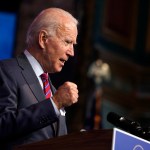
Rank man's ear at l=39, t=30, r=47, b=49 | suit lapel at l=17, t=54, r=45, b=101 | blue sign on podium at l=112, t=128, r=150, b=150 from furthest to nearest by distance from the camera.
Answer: man's ear at l=39, t=30, r=47, b=49 < suit lapel at l=17, t=54, r=45, b=101 < blue sign on podium at l=112, t=128, r=150, b=150

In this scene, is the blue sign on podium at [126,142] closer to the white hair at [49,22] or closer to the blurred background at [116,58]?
the white hair at [49,22]

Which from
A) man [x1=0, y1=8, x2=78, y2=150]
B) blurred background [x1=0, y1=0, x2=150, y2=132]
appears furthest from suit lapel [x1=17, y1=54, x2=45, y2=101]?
blurred background [x1=0, y1=0, x2=150, y2=132]

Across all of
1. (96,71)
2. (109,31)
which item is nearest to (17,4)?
(96,71)

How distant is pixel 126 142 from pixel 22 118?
43 cm

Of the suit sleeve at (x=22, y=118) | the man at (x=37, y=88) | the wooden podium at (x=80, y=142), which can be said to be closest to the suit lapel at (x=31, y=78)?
the man at (x=37, y=88)

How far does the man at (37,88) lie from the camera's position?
215 cm

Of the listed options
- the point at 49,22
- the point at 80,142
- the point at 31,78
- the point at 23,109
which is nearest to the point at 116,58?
the point at 49,22

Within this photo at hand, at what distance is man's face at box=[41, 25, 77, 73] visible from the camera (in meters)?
2.39

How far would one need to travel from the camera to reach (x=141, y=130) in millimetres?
2113

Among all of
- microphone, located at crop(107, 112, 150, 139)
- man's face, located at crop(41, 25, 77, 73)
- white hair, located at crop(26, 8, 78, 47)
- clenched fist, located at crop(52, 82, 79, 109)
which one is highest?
white hair, located at crop(26, 8, 78, 47)

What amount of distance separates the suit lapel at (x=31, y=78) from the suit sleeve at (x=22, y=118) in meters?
0.11

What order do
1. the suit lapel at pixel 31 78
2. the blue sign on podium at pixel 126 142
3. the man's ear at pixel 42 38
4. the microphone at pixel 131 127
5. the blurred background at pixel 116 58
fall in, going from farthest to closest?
the blurred background at pixel 116 58
the man's ear at pixel 42 38
the suit lapel at pixel 31 78
the microphone at pixel 131 127
the blue sign on podium at pixel 126 142

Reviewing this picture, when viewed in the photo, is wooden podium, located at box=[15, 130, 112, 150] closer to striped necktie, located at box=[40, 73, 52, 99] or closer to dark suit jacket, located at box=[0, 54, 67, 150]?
dark suit jacket, located at box=[0, 54, 67, 150]

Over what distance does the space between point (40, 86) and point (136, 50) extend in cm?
1020
